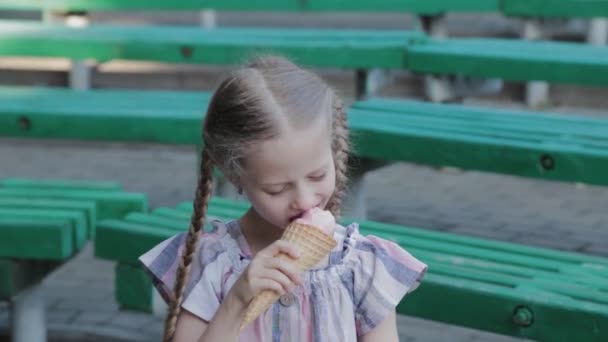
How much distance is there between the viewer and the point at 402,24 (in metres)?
10.9

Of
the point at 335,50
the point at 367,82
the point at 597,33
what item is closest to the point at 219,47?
the point at 335,50

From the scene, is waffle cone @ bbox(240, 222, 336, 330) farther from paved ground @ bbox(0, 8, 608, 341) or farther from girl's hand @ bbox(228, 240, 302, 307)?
paved ground @ bbox(0, 8, 608, 341)

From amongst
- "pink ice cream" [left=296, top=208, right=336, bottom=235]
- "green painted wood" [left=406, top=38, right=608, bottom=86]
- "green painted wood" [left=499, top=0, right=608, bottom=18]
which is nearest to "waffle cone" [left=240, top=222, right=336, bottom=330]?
"pink ice cream" [left=296, top=208, right=336, bottom=235]

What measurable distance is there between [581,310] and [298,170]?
41.5 inches

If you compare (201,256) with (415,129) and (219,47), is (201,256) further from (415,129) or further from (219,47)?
(219,47)

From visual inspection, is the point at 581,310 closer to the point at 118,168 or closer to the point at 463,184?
the point at 463,184

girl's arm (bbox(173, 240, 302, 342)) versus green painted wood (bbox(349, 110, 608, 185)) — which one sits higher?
girl's arm (bbox(173, 240, 302, 342))

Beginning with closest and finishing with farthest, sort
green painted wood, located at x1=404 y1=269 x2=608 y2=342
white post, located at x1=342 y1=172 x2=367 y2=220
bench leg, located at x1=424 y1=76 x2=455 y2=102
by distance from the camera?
green painted wood, located at x1=404 y1=269 x2=608 y2=342
white post, located at x1=342 y1=172 x2=367 y2=220
bench leg, located at x1=424 y1=76 x2=455 y2=102

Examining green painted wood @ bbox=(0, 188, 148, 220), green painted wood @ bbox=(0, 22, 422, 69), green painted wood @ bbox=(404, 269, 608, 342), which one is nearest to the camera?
green painted wood @ bbox=(404, 269, 608, 342)

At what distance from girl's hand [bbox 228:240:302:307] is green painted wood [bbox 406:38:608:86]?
121 inches

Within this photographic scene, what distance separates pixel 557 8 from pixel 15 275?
12.0 ft

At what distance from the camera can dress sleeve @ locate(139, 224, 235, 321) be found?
2.38 meters

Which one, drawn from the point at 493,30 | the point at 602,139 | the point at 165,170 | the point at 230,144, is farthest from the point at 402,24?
the point at 230,144

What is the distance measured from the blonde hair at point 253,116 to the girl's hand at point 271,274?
183mm
